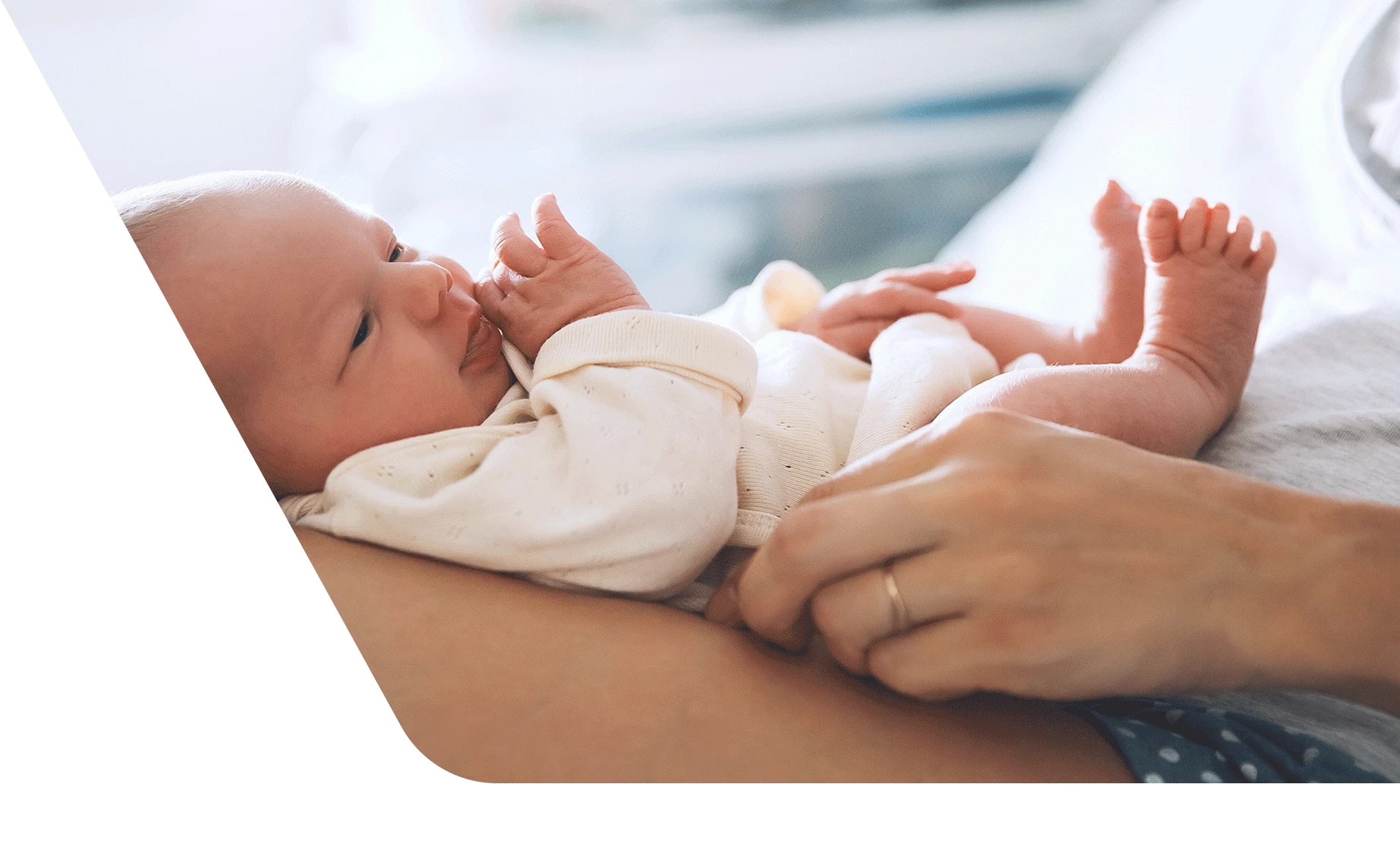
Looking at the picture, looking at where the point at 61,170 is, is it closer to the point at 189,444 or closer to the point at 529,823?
the point at 189,444

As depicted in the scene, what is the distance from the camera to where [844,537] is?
0.37 m

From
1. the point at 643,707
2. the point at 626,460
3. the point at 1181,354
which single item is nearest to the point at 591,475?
the point at 626,460

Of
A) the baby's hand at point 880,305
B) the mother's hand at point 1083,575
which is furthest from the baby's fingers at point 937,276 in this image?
the mother's hand at point 1083,575

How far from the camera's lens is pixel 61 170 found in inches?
10.7

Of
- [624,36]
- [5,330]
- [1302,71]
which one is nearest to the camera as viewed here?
[5,330]

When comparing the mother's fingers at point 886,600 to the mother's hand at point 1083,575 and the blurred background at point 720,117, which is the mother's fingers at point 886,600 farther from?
the blurred background at point 720,117

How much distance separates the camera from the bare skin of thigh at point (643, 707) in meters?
0.35

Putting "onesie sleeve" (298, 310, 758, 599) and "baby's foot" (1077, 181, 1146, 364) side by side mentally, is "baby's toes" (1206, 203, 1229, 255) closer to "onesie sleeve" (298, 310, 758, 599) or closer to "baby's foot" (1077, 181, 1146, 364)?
"baby's foot" (1077, 181, 1146, 364)

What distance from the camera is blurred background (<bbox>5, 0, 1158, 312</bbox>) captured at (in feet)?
3.90

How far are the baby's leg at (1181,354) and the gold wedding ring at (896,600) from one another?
0.21m

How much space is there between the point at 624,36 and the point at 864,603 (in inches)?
43.7

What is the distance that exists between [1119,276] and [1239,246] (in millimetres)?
122

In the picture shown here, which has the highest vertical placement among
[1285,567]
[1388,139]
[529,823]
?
[1388,139]

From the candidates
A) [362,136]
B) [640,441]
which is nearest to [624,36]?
[362,136]
